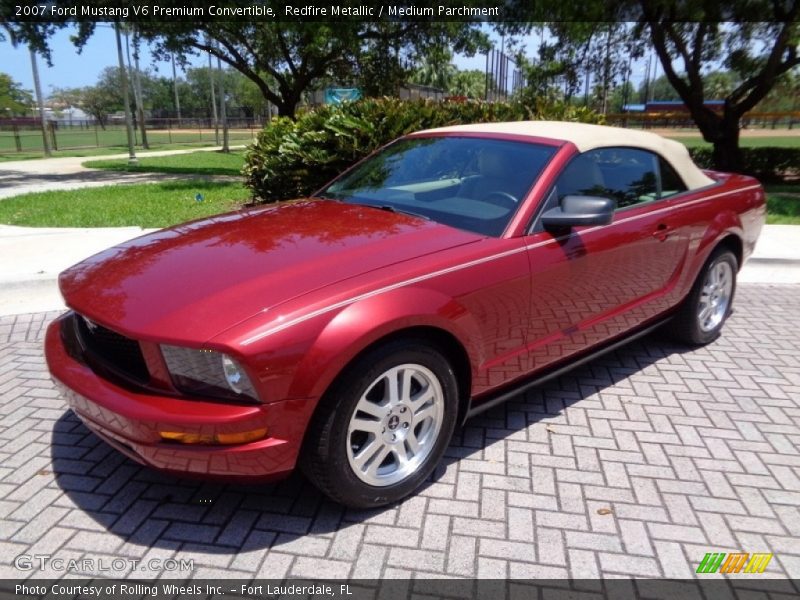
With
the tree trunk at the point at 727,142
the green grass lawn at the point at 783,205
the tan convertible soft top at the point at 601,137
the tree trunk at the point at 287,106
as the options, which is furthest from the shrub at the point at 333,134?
the tree trunk at the point at 287,106

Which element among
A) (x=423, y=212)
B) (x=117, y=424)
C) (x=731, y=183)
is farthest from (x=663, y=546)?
(x=731, y=183)

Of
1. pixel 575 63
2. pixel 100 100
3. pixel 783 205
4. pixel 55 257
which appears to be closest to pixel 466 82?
pixel 100 100

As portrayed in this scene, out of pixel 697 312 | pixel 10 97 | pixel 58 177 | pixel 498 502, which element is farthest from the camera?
pixel 10 97

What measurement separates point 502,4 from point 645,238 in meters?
15.3

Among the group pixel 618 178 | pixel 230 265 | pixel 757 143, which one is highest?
pixel 618 178

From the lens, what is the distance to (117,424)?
2428mm

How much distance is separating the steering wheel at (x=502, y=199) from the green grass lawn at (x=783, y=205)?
316 inches

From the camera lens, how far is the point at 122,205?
10.1 metres

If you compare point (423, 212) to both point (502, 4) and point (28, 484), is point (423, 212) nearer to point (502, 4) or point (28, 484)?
point (28, 484)

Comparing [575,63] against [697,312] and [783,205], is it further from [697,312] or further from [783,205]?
[697,312]

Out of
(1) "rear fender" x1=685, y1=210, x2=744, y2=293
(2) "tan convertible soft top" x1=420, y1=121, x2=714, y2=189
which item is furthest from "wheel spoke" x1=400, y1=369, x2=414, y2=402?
(1) "rear fender" x1=685, y1=210, x2=744, y2=293

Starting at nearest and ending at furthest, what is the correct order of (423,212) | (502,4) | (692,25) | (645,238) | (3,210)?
(423,212) → (645,238) → (3,210) → (692,25) → (502,4)

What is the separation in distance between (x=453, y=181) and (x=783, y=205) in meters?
10.2

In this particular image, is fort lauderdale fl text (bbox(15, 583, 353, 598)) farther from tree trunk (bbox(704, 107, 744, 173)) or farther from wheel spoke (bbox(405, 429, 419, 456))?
tree trunk (bbox(704, 107, 744, 173))
